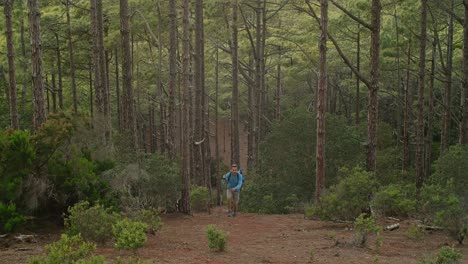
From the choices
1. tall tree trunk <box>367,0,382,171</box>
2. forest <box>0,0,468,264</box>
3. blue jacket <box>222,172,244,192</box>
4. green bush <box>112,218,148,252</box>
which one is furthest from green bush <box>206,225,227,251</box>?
blue jacket <box>222,172,244,192</box>

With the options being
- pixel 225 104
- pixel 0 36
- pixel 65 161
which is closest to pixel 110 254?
pixel 65 161

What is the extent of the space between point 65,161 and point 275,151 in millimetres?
8764

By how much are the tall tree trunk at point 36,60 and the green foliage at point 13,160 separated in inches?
118

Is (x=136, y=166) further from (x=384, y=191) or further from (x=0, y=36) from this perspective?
(x=0, y=36)

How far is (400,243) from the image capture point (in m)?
9.38

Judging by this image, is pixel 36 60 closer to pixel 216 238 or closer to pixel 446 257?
pixel 216 238

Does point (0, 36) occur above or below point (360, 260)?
above

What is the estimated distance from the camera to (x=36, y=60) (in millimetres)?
12242

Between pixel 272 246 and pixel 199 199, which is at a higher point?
pixel 272 246

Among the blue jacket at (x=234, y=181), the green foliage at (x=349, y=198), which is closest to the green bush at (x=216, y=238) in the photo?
the green foliage at (x=349, y=198)

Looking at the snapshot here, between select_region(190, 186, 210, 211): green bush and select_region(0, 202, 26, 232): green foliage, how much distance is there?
30.0 feet

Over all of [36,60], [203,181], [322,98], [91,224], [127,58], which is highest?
[127,58]

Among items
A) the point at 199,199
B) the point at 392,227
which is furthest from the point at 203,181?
the point at 392,227

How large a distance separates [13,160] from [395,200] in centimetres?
779
